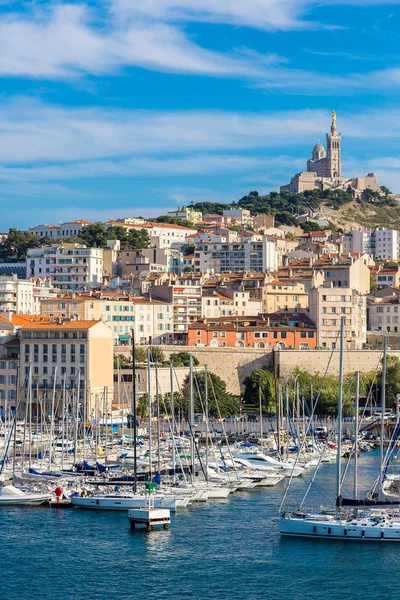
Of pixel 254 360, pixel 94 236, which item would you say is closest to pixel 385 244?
pixel 94 236

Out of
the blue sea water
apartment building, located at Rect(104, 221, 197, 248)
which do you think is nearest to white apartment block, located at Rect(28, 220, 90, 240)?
apartment building, located at Rect(104, 221, 197, 248)

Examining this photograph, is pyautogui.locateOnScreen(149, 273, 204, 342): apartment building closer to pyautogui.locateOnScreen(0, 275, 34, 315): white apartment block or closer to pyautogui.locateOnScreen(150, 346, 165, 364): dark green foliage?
pyautogui.locateOnScreen(150, 346, 165, 364): dark green foliage

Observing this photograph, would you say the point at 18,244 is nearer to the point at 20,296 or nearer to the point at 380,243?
the point at 20,296

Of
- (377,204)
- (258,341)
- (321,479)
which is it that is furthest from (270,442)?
(377,204)

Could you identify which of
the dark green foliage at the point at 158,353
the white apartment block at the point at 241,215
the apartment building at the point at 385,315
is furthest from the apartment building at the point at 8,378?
the white apartment block at the point at 241,215

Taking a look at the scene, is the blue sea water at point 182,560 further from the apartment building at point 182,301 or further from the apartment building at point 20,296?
the apartment building at point 20,296

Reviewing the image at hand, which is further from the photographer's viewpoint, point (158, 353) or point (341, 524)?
point (158, 353)
